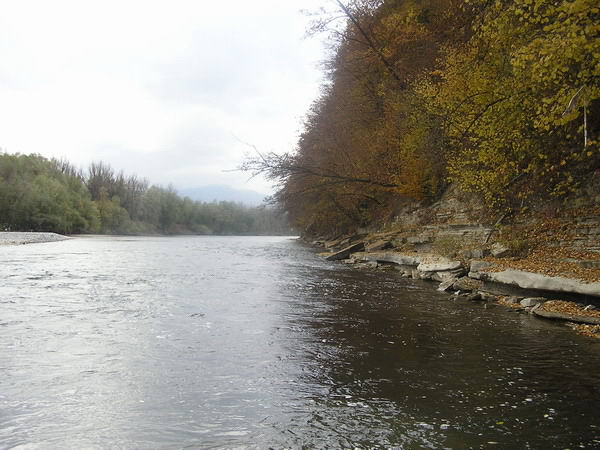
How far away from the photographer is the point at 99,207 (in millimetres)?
116000

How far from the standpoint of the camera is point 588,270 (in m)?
12.4

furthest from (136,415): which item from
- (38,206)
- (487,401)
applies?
(38,206)

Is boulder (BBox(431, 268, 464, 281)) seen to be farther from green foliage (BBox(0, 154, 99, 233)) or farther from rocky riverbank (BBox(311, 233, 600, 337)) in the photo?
green foliage (BBox(0, 154, 99, 233))

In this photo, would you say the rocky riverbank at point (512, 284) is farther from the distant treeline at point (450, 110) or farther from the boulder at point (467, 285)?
the distant treeline at point (450, 110)

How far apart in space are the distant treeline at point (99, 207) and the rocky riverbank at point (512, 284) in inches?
771

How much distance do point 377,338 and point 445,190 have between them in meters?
18.8

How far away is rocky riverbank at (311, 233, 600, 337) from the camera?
36.9 feet

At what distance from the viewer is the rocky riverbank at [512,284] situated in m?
11.2

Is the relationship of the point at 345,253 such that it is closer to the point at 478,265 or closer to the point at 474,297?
the point at 478,265

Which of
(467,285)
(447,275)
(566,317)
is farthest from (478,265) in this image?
(566,317)

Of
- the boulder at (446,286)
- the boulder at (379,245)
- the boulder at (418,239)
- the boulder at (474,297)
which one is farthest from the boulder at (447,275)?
the boulder at (379,245)

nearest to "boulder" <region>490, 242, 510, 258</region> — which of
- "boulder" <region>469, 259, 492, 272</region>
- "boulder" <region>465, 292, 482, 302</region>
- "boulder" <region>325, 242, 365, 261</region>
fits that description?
"boulder" <region>469, 259, 492, 272</region>

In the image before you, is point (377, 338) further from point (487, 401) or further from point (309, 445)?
point (309, 445)

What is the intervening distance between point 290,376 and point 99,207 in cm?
12010
